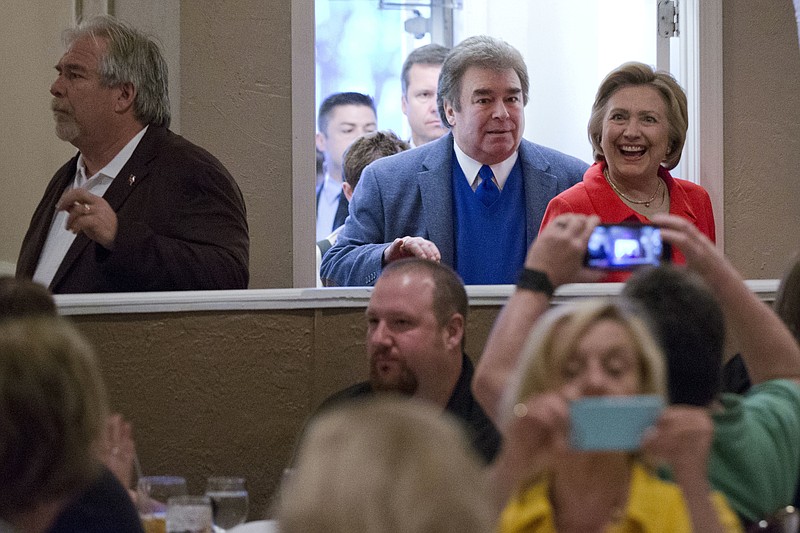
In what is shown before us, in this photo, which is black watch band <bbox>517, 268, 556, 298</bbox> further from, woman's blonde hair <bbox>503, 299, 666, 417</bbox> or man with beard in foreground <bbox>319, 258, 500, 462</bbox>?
man with beard in foreground <bbox>319, 258, 500, 462</bbox>

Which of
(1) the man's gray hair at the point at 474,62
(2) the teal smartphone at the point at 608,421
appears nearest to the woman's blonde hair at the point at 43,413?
(2) the teal smartphone at the point at 608,421

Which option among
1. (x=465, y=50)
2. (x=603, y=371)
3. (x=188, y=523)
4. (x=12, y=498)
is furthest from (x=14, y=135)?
(x=603, y=371)

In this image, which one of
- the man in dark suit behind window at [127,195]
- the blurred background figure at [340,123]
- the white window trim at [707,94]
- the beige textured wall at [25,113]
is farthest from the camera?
the blurred background figure at [340,123]

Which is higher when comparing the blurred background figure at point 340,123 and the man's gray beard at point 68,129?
the blurred background figure at point 340,123

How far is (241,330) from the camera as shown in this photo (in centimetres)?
353

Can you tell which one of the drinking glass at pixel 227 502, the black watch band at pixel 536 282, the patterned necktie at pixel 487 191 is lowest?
the drinking glass at pixel 227 502

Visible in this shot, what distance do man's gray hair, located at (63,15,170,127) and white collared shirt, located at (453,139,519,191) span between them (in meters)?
0.97

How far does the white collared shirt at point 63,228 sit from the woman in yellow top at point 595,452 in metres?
2.30

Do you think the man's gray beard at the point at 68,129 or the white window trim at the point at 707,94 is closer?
the man's gray beard at the point at 68,129

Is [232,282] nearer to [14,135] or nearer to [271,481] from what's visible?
[271,481]

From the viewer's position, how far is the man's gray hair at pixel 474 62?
4.24 meters

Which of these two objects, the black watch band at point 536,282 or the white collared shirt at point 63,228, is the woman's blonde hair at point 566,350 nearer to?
the black watch band at point 536,282

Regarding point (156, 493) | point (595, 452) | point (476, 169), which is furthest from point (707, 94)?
point (595, 452)

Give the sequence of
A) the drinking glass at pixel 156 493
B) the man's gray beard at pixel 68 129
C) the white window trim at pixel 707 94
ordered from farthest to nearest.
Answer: the white window trim at pixel 707 94
the man's gray beard at pixel 68 129
the drinking glass at pixel 156 493
